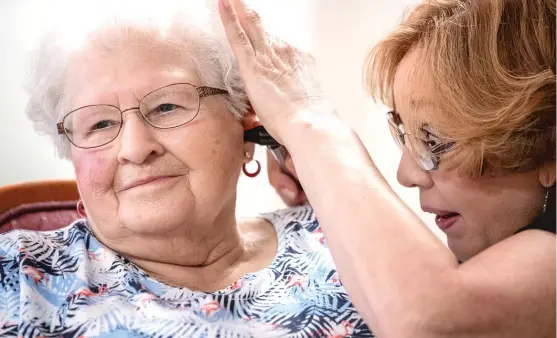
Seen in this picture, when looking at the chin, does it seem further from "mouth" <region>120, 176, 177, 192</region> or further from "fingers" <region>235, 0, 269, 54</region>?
"fingers" <region>235, 0, 269, 54</region>

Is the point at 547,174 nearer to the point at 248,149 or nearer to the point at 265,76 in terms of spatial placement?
the point at 265,76

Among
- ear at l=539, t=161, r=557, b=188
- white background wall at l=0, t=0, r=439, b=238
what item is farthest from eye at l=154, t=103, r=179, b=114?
white background wall at l=0, t=0, r=439, b=238

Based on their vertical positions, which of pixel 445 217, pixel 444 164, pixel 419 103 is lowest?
pixel 445 217

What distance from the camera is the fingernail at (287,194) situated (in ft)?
6.06

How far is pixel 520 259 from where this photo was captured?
3.17ft

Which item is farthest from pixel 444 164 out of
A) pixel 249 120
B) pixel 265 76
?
pixel 249 120

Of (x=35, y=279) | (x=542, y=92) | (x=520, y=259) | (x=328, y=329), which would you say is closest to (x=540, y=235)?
(x=520, y=259)

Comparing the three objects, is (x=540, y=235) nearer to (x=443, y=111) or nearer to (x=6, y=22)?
(x=443, y=111)

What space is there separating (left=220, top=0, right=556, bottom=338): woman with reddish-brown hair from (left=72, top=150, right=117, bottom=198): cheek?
36cm

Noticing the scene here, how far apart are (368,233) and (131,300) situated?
555 millimetres

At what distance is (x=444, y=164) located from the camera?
1210mm

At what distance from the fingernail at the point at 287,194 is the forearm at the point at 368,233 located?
653mm

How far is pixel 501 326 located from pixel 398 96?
52cm

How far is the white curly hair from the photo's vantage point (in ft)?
4.58
